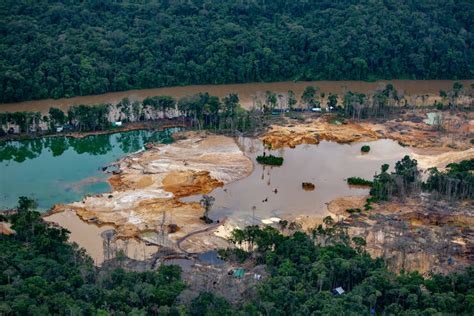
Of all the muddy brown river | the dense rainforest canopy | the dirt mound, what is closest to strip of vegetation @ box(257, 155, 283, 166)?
the dirt mound

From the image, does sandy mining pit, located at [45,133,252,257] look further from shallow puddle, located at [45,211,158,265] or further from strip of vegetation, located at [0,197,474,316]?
strip of vegetation, located at [0,197,474,316]

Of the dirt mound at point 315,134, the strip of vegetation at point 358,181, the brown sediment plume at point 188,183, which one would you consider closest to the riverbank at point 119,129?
the dirt mound at point 315,134

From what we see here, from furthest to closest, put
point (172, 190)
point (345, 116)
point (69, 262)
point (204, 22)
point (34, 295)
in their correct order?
point (204, 22)
point (345, 116)
point (172, 190)
point (69, 262)
point (34, 295)

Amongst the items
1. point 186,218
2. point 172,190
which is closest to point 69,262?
point 186,218

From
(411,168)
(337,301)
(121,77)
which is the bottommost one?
(337,301)

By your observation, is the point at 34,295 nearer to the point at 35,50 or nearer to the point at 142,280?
the point at 142,280

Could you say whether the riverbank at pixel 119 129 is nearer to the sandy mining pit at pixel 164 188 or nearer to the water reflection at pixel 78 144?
the water reflection at pixel 78 144
